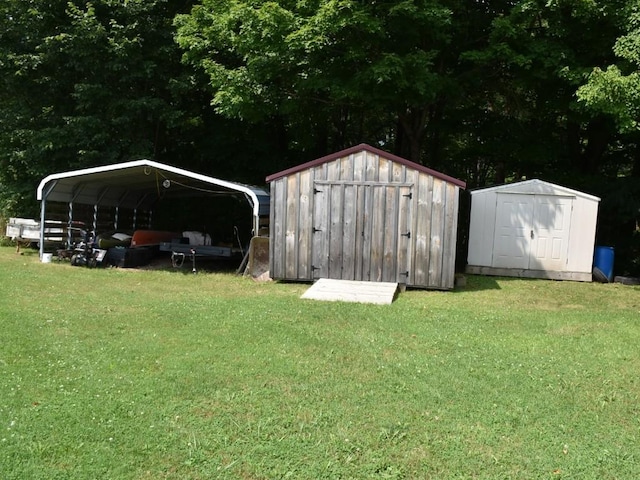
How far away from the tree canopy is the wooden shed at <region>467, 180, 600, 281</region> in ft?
7.52

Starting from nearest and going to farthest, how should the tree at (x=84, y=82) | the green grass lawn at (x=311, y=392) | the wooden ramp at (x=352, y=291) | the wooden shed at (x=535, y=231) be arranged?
the green grass lawn at (x=311, y=392), the wooden ramp at (x=352, y=291), the wooden shed at (x=535, y=231), the tree at (x=84, y=82)

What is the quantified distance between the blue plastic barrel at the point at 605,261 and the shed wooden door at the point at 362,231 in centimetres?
571

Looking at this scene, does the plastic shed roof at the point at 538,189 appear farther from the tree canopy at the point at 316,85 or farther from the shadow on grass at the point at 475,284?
the shadow on grass at the point at 475,284

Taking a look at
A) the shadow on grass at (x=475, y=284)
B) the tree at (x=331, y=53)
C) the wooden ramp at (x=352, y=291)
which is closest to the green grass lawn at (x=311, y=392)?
the wooden ramp at (x=352, y=291)

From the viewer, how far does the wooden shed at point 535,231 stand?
45.8ft

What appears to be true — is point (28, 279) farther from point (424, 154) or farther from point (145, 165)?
point (424, 154)

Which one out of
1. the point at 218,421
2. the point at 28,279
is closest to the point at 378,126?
the point at 28,279

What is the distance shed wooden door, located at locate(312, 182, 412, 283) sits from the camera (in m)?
11.9

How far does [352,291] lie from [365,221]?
1.98 metres

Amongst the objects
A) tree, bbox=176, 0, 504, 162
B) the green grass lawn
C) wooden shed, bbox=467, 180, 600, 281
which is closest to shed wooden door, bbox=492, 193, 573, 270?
wooden shed, bbox=467, 180, 600, 281

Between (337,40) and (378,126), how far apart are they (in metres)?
9.62

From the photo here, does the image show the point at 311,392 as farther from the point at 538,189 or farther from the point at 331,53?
the point at 331,53

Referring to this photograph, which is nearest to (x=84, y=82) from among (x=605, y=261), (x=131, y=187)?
(x=131, y=187)

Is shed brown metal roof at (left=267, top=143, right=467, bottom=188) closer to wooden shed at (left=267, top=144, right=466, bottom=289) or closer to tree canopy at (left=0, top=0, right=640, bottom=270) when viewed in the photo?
wooden shed at (left=267, top=144, right=466, bottom=289)
